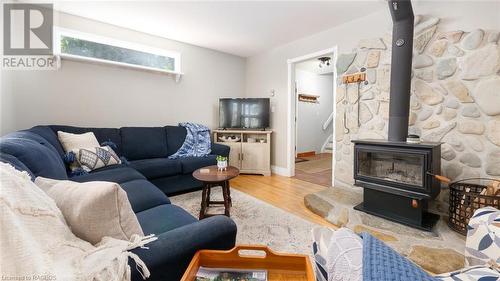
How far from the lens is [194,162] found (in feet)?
10.3

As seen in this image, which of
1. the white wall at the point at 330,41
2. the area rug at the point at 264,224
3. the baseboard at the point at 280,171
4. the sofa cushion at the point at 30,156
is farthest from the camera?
Result: the baseboard at the point at 280,171

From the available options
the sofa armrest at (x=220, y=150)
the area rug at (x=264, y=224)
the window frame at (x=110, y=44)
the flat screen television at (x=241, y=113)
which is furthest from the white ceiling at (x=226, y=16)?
the area rug at (x=264, y=224)

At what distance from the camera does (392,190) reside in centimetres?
214

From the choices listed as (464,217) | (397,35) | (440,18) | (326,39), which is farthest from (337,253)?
(326,39)

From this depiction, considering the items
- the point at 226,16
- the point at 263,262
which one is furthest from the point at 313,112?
the point at 263,262

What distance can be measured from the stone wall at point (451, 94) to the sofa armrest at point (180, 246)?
2465 millimetres

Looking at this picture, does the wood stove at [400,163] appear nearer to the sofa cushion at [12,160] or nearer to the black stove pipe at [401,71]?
the black stove pipe at [401,71]

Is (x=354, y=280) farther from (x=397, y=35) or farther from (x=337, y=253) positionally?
(x=397, y=35)

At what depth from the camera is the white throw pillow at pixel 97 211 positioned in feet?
2.64

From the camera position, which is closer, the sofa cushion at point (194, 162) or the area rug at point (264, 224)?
the area rug at point (264, 224)

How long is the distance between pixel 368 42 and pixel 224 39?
2197 mm

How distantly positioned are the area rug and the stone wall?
5.08 feet

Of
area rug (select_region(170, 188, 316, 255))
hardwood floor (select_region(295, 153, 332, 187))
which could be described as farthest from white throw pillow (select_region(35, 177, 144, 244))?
hardwood floor (select_region(295, 153, 332, 187))

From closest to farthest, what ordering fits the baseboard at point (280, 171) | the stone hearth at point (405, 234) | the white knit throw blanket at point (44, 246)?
the white knit throw blanket at point (44, 246)
the stone hearth at point (405, 234)
the baseboard at point (280, 171)
